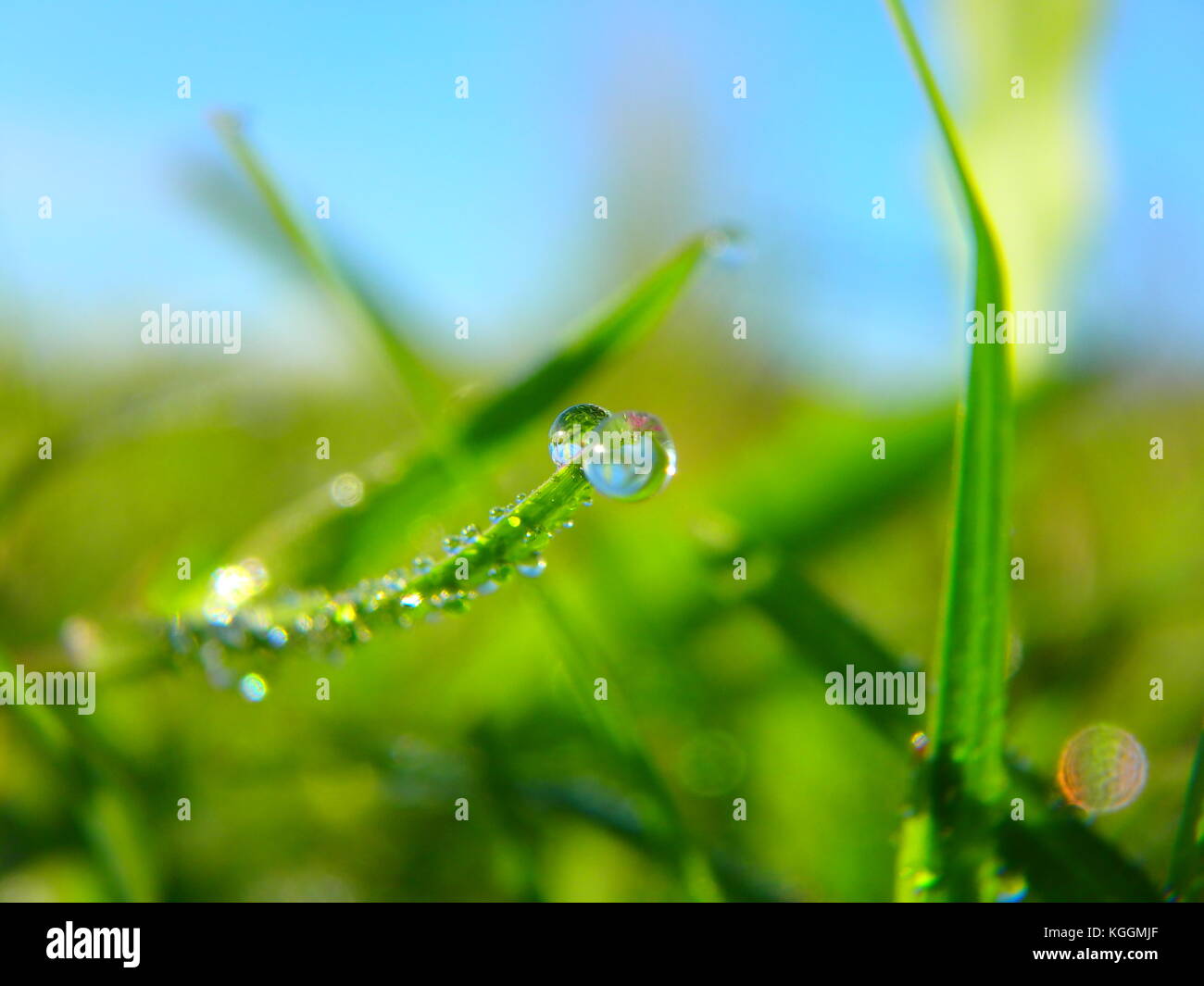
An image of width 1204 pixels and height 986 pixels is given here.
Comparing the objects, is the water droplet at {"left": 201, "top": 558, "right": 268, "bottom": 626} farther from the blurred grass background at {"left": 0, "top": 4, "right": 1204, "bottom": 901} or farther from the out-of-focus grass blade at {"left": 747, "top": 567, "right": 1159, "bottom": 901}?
the out-of-focus grass blade at {"left": 747, "top": 567, "right": 1159, "bottom": 901}

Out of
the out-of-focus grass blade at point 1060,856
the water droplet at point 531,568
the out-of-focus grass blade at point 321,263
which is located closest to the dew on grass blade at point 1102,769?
the out-of-focus grass blade at point 1060,856

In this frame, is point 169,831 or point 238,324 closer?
point 169,831

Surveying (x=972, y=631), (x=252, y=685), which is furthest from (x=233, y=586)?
(x=972, y=631)

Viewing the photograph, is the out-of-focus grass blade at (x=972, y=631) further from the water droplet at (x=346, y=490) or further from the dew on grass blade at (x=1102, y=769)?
the water droplet at (x=346, y=490)

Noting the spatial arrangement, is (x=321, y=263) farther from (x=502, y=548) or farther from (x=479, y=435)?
(x=502, y=548)

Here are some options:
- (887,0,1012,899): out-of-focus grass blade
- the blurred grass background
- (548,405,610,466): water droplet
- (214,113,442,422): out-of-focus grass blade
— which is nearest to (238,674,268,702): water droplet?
the blurred grass background
